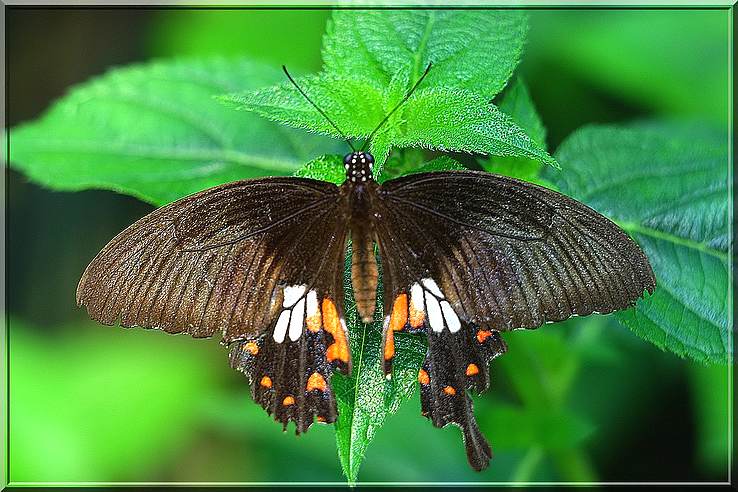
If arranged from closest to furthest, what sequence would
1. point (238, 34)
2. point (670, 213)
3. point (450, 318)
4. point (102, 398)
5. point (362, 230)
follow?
1. point (450, 318)
2. point (362, 230)
3. point (670, 213)
4. point (102, 398)
5. point (238, 34)

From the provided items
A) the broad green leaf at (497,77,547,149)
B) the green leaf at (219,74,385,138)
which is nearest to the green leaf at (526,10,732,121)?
the broad green leaf at (497,77,547,149)

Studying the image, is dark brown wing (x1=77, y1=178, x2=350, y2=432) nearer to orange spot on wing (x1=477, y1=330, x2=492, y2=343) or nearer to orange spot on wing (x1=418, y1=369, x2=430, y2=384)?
orange spot on wing (x1=418, y1=369, x2=430, y2=384)

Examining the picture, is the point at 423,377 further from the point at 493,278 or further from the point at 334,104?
the point at 334,104

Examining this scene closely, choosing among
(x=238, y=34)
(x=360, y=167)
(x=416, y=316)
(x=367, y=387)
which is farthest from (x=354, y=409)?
(x=238, y=34)

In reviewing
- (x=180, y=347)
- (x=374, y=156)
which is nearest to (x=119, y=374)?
(x=180, y=347)

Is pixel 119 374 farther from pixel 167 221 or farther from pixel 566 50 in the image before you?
pixel 566 50

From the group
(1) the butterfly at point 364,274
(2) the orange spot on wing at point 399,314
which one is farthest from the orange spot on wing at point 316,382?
(2) the orange spot on wing at point 399,314

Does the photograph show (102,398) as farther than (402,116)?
Yes

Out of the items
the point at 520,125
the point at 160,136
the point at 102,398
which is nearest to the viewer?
the point at 520,125
